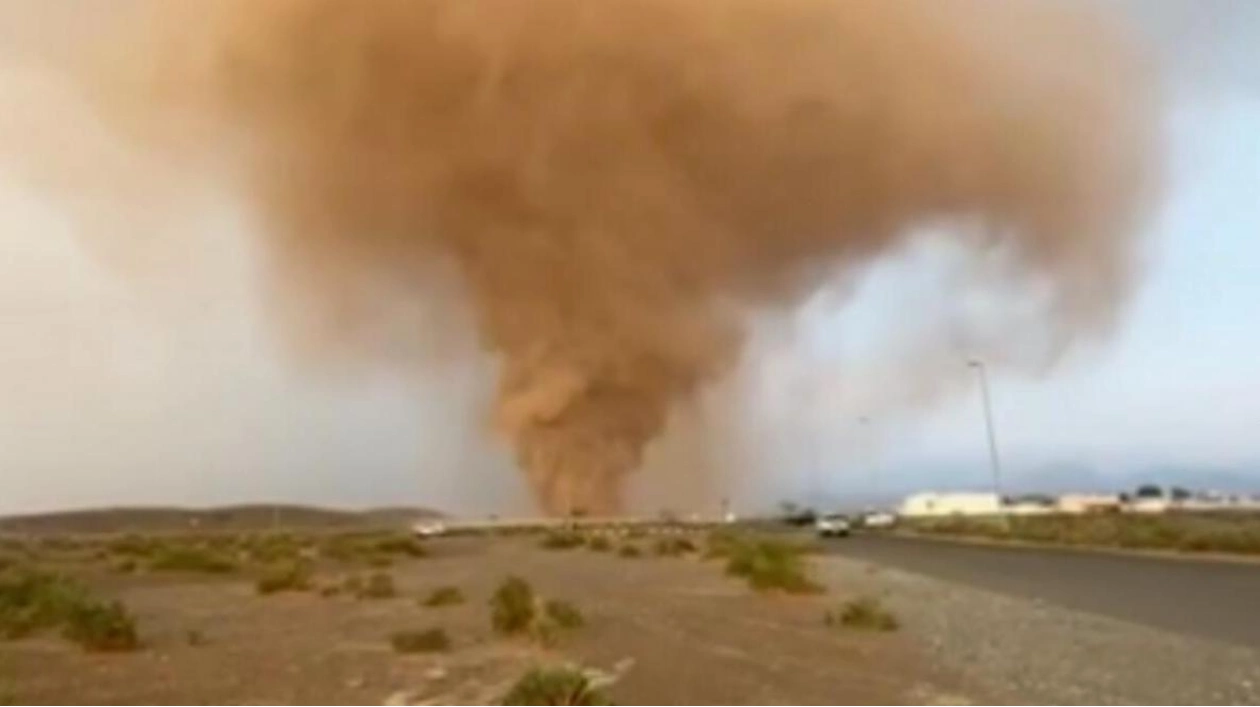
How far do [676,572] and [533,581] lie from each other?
5.50 metres

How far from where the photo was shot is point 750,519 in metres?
113

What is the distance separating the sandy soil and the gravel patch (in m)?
0.59

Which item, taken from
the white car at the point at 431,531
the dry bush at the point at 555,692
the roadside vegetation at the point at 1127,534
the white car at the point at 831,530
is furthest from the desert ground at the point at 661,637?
the white car at the point at 431,531

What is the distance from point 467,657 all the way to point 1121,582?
16.7 m

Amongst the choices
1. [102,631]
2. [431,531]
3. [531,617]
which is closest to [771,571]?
[531,617]

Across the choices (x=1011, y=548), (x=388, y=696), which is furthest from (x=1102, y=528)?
(x=388, y=696)

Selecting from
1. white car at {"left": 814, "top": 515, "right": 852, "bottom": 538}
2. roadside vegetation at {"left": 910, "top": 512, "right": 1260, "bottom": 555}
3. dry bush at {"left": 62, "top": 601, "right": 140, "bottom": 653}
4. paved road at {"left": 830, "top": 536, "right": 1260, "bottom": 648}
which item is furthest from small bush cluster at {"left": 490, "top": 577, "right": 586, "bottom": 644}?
white car at {"left": 814, "top": 515, "right": 852, "bottom": 538}

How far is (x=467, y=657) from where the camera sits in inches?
610

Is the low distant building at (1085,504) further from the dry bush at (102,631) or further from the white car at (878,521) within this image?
the dry bush at (102,631)

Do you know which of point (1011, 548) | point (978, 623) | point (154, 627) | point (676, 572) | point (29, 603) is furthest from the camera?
point (1011, 548)

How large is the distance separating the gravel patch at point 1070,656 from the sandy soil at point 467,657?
588mm

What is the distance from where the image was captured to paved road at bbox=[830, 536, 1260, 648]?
1903cm

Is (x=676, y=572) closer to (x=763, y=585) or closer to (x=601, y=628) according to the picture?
(x=763, y=585)

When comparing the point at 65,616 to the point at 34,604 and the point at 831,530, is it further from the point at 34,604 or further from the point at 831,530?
the point at 831,530
